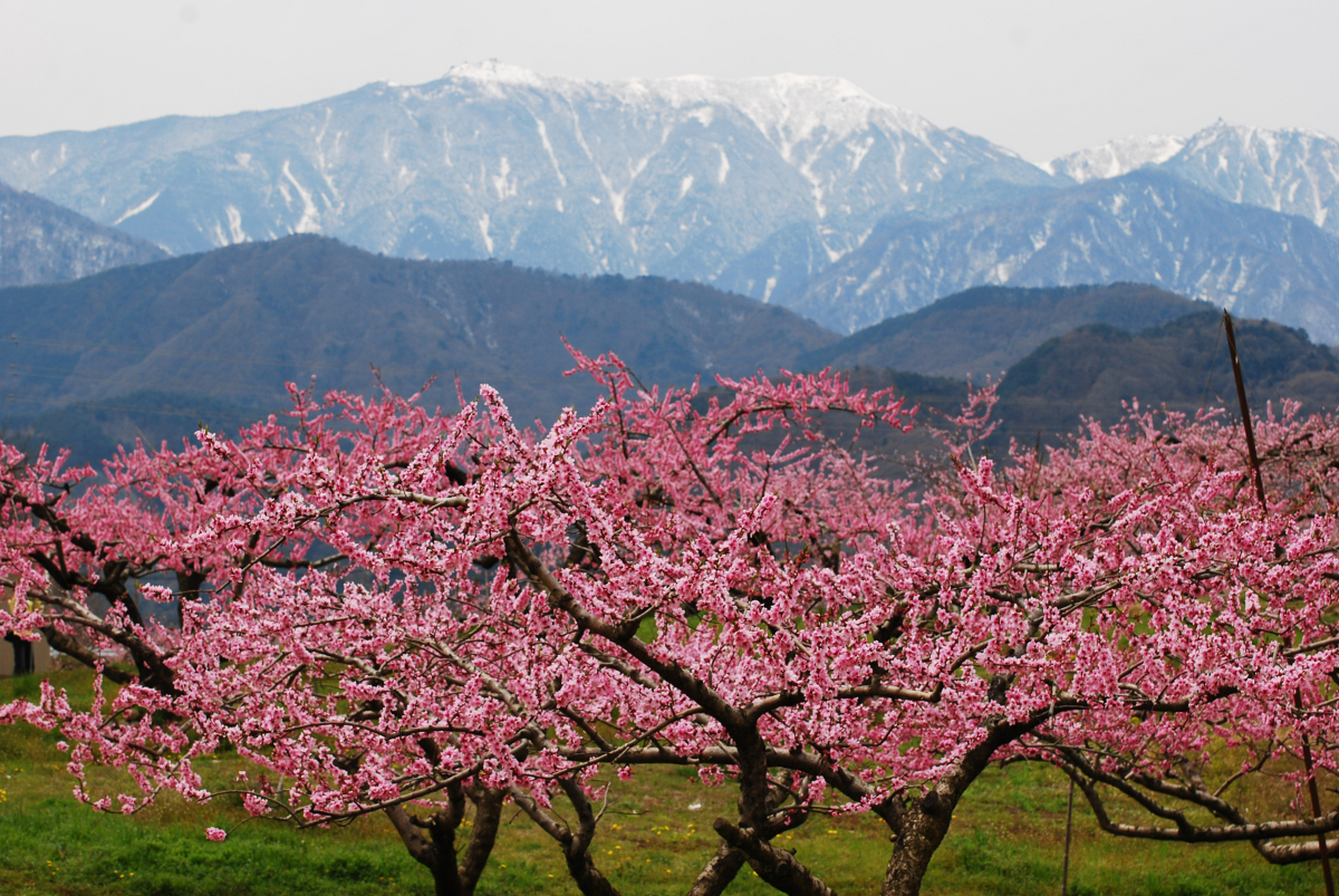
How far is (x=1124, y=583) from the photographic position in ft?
20.6

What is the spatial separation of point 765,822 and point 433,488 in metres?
2.99

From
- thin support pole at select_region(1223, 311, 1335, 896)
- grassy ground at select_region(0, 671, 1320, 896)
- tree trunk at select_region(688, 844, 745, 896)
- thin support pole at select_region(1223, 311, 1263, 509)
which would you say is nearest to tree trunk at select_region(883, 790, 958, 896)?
tree trunk at select_region(688, 844, 745, 896)

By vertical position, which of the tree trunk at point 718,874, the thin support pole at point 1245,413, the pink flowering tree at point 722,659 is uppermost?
the thin support pole at point 1245,413

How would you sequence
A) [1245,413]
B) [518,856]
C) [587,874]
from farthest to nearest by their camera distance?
[518,856]
[1245,413]
[587,874]

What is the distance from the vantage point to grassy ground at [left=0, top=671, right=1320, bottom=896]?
12.7m

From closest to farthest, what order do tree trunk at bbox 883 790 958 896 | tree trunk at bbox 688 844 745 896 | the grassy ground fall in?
tree trunk at bbox 883 790 958 896, tree trunk at bbox 688 844 745 896, the grassy ground

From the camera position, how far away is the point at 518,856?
15148mm

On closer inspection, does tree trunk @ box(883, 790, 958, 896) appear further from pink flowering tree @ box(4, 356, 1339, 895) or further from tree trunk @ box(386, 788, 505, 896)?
tree trunk @ box(386, 788, 505, 896)

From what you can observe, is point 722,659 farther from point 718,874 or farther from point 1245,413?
point 1245,413

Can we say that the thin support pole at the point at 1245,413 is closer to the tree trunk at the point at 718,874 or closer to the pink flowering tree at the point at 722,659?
the pink flowering tree at the point at 722,659

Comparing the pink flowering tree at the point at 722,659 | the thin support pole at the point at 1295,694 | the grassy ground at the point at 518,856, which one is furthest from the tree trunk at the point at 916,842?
the grassy ground at the point at 518,856

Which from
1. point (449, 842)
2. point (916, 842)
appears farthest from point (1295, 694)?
point (449, 842)

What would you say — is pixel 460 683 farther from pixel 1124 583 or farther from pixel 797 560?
pixel 1124 583

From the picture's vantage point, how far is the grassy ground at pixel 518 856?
1270cm
